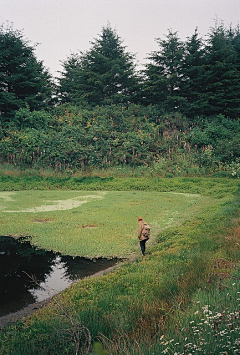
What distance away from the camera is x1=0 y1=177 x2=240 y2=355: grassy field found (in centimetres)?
345

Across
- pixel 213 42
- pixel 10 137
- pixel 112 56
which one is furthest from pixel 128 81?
pixel 10 137

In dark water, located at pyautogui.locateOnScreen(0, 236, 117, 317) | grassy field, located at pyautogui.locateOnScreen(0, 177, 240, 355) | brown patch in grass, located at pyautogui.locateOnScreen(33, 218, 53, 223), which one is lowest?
dark water, located at pyautogui.locateOnScreen(0, 236, 117, 317)

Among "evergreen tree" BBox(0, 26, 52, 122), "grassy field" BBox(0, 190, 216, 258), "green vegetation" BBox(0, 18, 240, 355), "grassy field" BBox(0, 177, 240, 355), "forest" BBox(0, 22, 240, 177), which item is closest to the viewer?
"grassy field" BBox(0, 177, 240, 355)

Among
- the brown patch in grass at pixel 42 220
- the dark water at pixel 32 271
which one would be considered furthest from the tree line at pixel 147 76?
the dark water at pixel 32 271

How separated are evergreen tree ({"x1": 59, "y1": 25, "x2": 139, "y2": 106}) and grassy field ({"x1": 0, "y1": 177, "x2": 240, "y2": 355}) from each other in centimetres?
1302

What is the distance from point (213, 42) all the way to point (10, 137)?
19577mm

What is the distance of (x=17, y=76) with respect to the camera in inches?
1163

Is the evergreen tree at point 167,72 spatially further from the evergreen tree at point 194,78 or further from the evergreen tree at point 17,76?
the evergreen tree at point 17,76

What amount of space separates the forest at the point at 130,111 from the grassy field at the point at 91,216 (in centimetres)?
543

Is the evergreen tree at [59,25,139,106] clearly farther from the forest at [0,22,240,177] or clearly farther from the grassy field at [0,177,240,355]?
the grassy field at [0,177,240,355]

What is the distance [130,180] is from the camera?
22203 mm

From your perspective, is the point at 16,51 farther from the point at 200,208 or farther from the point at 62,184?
the point at 200,208

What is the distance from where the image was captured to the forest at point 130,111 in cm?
2564

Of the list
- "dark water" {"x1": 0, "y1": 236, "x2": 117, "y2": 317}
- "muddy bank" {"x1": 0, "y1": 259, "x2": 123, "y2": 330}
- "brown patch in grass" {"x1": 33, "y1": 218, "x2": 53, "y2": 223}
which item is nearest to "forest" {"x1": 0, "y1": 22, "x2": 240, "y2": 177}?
"brown patch in grass" {"x1": 33, "y1": 218, "x2": 53, "y2": 223}
